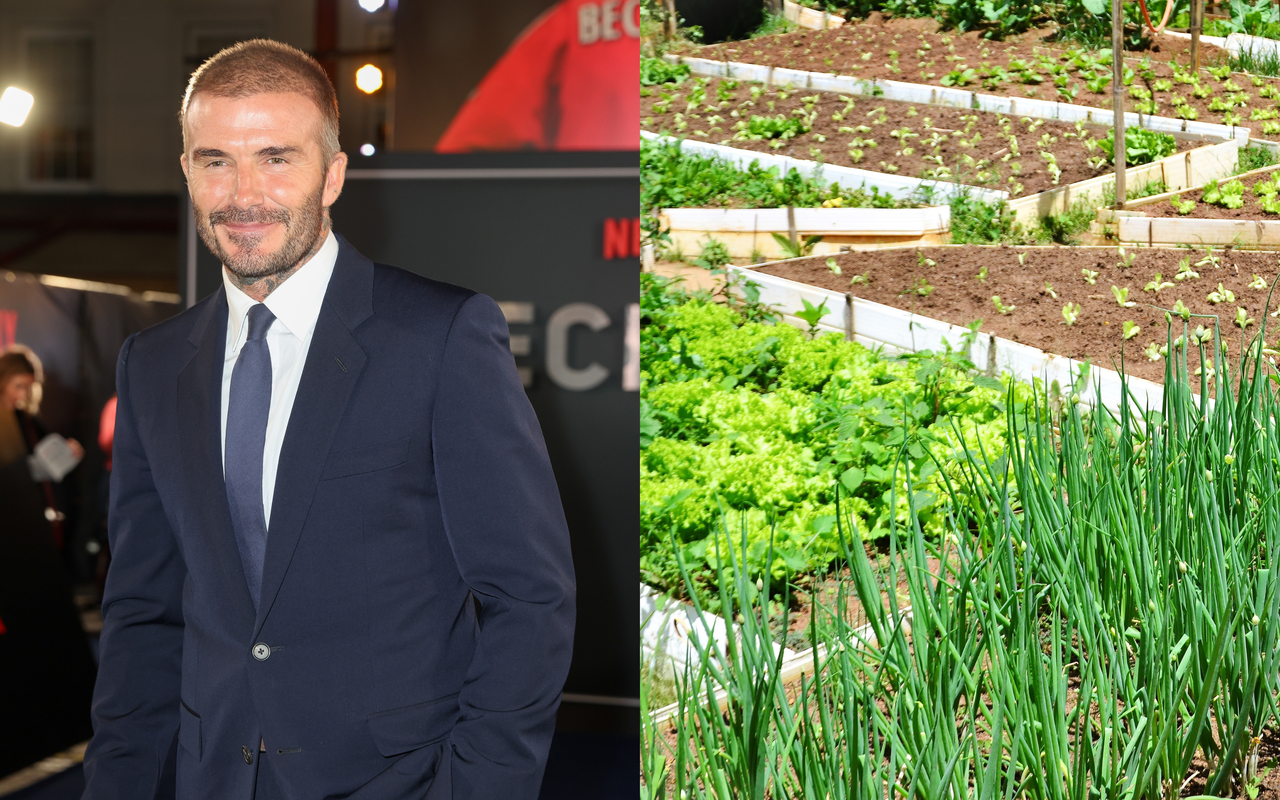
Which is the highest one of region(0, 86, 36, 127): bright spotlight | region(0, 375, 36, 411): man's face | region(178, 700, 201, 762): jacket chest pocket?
region(0, 86, 36, 127): bright spotlight

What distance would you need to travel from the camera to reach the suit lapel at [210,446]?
1.20 metres

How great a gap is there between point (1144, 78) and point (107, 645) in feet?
6.71

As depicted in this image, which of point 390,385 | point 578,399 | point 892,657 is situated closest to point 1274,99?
point 892,657

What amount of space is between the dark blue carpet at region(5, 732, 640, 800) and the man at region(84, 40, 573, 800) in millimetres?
2200

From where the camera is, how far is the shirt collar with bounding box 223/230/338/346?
1272 mm

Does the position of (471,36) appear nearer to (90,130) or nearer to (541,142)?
(541,142)

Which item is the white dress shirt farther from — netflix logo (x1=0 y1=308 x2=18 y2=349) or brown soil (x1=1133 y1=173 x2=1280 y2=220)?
netflix logo (x1=0 y1=308 x2=18 y2=349)

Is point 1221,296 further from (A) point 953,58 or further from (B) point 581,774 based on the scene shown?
(B) point 581,774

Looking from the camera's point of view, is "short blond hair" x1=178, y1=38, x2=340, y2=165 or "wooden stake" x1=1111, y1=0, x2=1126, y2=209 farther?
"wooden stake" x1=1111, y1=0, x2=1126, y2=209

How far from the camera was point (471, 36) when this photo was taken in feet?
12.2

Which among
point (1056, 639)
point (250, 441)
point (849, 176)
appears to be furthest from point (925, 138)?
point (250, 441)

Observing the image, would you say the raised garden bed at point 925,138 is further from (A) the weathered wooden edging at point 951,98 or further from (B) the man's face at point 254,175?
(B) the man's face at point 254,175

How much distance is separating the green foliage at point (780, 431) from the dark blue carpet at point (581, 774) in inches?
69.0

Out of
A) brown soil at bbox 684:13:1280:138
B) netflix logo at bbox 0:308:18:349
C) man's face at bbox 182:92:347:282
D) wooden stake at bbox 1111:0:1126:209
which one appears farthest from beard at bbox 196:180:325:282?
netflix logo at bbox 0:308:18:349
